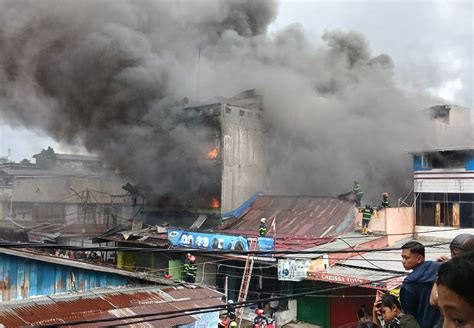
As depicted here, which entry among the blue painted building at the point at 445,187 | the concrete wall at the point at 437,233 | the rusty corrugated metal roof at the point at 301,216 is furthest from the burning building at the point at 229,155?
the concrete wall at the point at 437,233

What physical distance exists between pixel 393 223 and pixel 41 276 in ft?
39.5

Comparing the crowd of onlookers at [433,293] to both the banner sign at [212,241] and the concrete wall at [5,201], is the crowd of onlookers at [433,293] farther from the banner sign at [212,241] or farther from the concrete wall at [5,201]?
the concrete wall at [5,201]

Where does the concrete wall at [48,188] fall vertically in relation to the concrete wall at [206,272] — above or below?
above

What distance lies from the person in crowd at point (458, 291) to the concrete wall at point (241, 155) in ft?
58.0

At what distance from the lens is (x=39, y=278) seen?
320 inches

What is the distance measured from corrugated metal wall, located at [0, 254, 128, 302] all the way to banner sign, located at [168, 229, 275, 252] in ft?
18.1

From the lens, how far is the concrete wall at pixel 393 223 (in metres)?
15.3

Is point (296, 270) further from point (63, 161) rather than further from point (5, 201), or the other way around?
point (63, 161)

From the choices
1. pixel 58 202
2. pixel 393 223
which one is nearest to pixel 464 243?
pixel 393 223

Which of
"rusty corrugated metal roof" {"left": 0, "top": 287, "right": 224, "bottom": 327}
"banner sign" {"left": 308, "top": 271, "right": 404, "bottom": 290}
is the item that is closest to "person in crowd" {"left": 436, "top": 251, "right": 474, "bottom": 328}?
"rusty corrugated metal roof" {"left": 0, "top": 287, "right": 224, "bottom": 327}

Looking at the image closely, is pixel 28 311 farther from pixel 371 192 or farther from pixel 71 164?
pixel 71 164

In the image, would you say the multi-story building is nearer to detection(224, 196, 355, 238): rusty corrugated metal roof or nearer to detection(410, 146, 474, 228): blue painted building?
detection(224, 196, 355, 238): rusty corrugated metal roof

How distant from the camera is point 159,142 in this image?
20797mm

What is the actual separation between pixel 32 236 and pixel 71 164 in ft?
75.2
